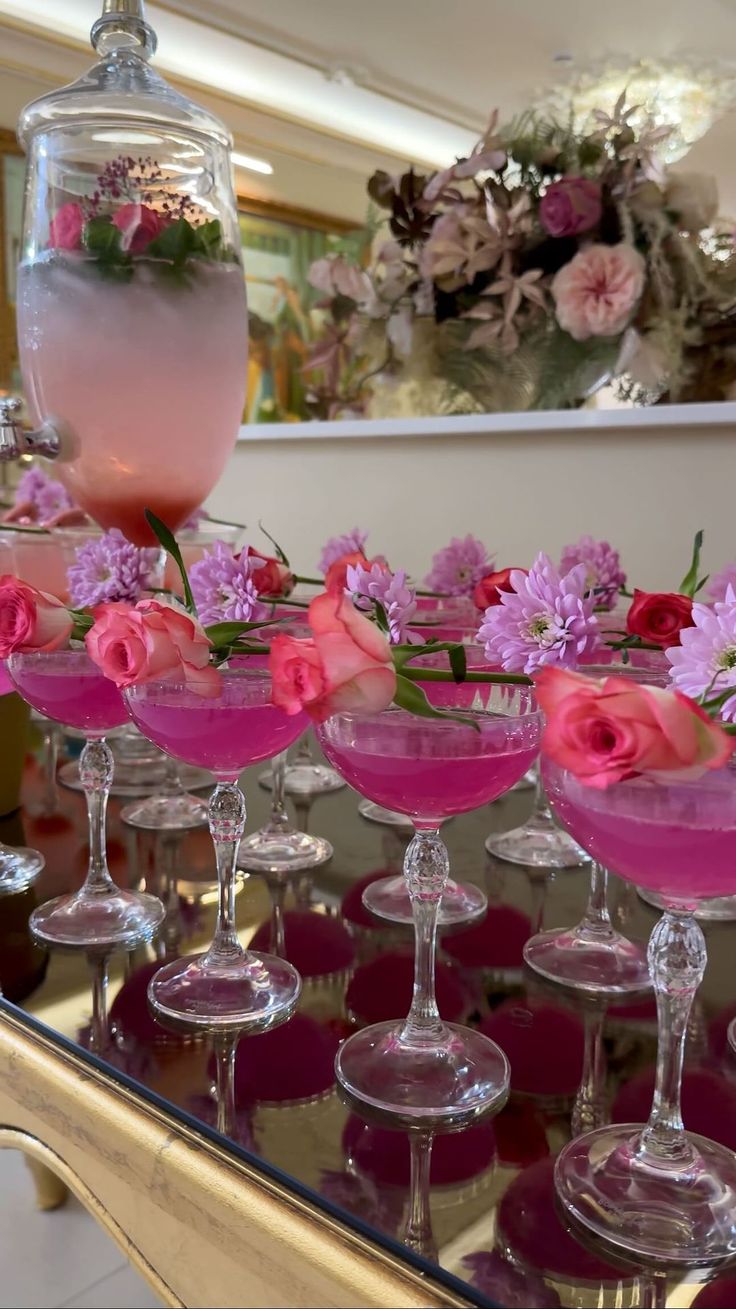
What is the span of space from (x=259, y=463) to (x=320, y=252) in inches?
21.0

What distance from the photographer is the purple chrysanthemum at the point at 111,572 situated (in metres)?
0.81

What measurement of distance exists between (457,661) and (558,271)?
88cm

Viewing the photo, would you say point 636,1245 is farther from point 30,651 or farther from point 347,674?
point 30,651

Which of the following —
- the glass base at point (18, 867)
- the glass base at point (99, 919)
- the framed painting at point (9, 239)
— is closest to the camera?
the glass base at point (99, 919)

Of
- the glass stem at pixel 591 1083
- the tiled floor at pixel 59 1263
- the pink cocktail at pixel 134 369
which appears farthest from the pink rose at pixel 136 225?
the tiled floor at pixel 59 1263

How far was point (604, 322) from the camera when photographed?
1217 mm

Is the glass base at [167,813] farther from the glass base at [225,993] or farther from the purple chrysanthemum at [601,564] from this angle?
the purple chrysanthemum at [601,564]

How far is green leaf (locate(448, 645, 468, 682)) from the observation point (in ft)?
1.68

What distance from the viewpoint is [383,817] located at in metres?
1.01

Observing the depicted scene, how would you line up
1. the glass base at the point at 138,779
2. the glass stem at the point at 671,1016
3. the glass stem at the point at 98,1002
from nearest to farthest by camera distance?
the glass stem at the point at 671,1016, the glass stem at the point at 98,1002, the glass base at the point at 138,779

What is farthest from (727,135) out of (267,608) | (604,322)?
(267,608)

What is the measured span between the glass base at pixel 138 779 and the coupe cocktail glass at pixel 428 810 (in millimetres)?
507

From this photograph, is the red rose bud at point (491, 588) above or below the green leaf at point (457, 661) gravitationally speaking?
above

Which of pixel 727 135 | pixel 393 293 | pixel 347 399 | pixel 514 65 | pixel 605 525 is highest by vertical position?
pixel 514 65
